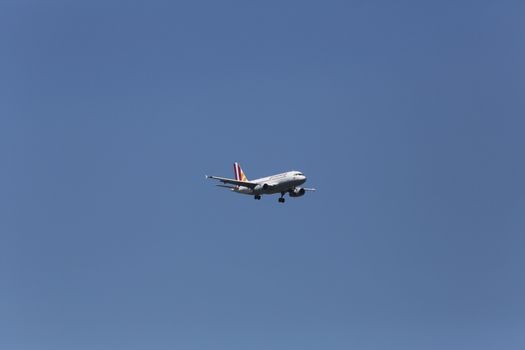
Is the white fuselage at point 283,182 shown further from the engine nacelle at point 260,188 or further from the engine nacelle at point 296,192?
the engine nacelle at point 296,192

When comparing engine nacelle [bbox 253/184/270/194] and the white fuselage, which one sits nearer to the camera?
the white fuselage

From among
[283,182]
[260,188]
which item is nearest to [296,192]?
[283,182]

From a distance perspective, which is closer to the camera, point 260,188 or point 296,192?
point 260,188

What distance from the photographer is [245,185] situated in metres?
176

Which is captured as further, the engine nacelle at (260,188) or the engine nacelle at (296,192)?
the engine nacelle at (296,192)

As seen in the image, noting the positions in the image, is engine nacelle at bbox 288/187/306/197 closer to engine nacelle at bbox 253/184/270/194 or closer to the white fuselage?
the white fuselage

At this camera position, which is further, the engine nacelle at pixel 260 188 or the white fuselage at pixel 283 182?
the engine nacelle at pixel 260 188

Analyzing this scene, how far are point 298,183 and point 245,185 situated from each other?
1158cm

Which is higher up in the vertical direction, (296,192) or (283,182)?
(296,192)

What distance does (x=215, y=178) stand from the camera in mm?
166625

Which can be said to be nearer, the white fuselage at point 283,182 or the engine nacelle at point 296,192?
the white fuselage at point 283,182

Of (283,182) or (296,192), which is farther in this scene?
(296,192)

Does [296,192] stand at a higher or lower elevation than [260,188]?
higher

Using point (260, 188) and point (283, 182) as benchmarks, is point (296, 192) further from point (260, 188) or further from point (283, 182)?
point (260, 188)
